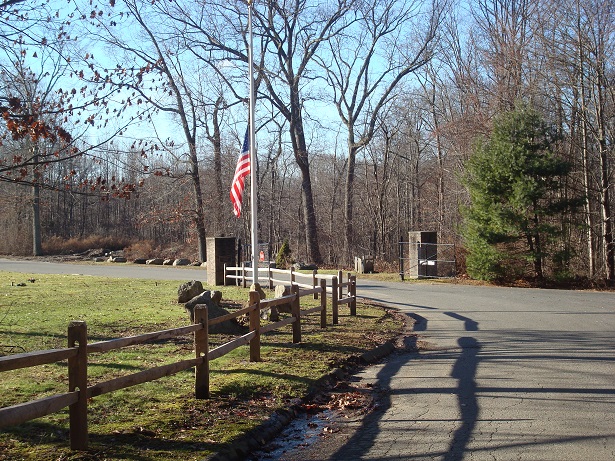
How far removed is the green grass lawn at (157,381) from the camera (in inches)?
234

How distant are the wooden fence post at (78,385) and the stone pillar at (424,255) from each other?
25.6 metres

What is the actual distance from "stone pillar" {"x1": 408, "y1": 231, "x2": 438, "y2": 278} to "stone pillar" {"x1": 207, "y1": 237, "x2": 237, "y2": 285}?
9206 mm

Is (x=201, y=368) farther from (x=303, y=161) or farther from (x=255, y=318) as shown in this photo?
(x=303, y=161)

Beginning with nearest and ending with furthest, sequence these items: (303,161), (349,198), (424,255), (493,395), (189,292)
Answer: (493,395) → (189,292) → (424,255) → (303,161) → (349,198)

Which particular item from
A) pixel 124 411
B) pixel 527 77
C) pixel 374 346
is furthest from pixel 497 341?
pixel 527 77

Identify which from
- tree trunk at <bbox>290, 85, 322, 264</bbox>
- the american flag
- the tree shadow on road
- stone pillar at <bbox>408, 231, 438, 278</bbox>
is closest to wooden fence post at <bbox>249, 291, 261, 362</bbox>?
the tree shadow on road

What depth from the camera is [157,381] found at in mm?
8664

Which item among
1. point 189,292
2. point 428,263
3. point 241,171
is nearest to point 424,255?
point 428,263

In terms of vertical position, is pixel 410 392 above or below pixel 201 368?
below

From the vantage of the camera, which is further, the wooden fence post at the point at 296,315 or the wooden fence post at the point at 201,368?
the wooden fence post at the point at 296,315

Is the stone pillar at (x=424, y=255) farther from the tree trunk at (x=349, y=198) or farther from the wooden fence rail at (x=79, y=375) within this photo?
the wooden fence rail at (x=79, y=375)

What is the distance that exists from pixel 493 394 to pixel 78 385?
5363mm

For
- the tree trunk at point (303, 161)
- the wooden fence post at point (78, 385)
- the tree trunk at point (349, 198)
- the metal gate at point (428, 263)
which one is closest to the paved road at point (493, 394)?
the wooden fence post at point (78, 385)

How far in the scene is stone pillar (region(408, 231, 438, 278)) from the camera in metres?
30.3
